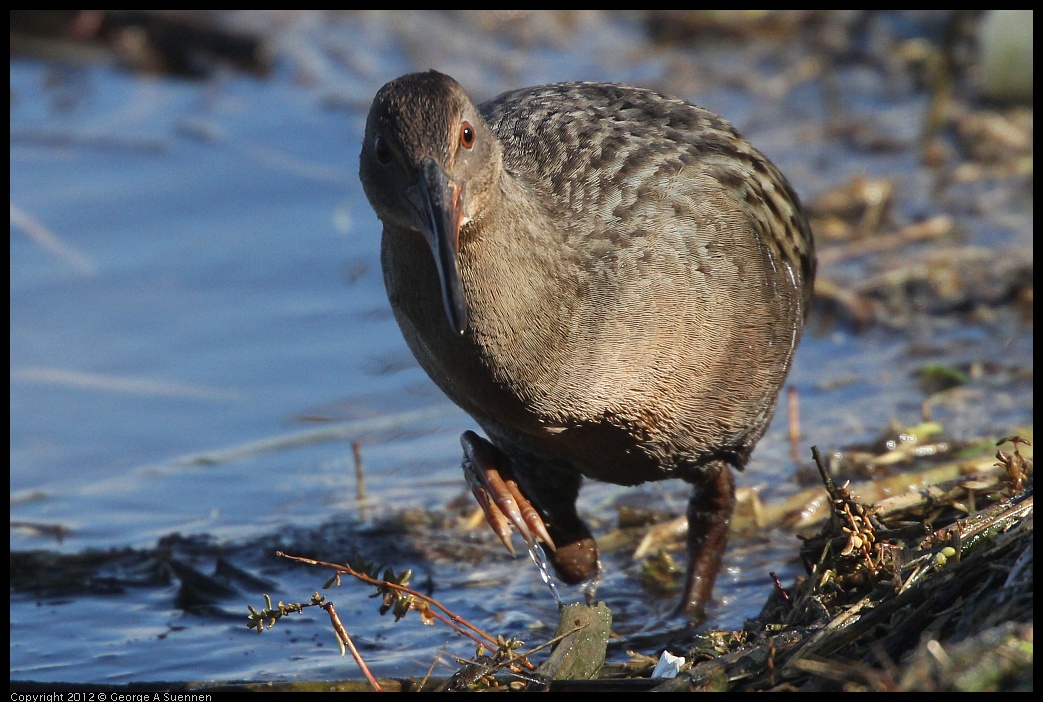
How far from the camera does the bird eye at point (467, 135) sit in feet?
13.5

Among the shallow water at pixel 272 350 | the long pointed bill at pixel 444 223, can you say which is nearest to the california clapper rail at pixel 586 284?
the long pointed bill at pixel 444 223

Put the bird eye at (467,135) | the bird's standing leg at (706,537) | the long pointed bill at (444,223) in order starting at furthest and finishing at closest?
the bird's standing leg at (706,537)
the bird eye at (467,135)
the long pointed bill at (444,223)

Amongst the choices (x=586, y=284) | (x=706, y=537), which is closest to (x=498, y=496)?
(x=586, y=284)

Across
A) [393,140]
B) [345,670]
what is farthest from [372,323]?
[393,140]

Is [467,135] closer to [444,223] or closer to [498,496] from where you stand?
[444,223]

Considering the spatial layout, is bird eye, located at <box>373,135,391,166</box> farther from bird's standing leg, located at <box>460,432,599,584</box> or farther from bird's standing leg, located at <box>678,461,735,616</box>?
bird's standing leg, located at <box>678,461,735,616</box>

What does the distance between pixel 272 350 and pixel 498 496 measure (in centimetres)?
366

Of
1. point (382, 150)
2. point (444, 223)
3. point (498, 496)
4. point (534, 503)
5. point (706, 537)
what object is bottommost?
point (706, 537)

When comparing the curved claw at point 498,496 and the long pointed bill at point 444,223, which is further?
the curved claw at point 498,496

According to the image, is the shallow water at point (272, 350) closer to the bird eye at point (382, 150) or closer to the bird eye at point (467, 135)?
the bird eye at point (382, 150)

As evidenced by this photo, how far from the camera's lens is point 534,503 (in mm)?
5391

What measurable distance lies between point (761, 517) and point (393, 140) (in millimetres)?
2674

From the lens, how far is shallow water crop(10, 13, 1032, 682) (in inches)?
221

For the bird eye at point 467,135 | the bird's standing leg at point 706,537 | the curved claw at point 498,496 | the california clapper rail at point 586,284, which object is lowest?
the bird's standing leg at point 706,537
